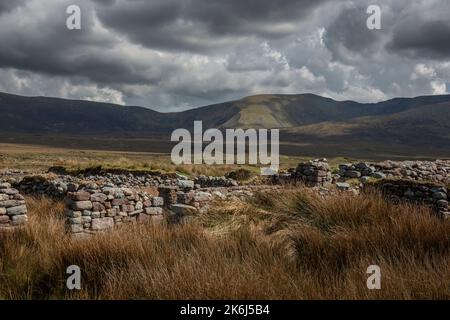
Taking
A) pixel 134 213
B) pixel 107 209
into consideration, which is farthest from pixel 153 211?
pixel 107 209

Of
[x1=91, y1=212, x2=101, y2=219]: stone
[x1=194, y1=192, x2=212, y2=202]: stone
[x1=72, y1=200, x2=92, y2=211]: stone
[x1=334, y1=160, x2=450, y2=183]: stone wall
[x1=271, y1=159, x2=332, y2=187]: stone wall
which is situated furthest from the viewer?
[x1=334, y1=160, x2=450, y2=183]: stone wall

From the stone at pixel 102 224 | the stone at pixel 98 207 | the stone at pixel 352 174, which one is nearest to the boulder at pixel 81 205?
the stone at pixel 98 207

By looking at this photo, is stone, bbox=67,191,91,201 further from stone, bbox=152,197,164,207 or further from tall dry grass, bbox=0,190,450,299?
stone, bbox=152,197,164,207

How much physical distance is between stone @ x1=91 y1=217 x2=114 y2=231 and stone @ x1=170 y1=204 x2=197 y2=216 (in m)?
1.51

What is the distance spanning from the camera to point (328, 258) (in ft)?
19.0

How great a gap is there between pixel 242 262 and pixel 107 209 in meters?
5.61

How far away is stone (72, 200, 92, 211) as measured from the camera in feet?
31.2

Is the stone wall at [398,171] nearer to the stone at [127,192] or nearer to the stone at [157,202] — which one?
the stone at [157,202]

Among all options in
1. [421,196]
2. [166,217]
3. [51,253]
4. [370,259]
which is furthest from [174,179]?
[370,259]

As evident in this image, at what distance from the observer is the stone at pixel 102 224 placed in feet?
32.0

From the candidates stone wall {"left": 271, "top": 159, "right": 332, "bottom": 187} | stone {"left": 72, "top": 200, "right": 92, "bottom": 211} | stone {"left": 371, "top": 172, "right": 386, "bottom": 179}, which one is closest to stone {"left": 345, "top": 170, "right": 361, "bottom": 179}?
stone {"left": 371, "top": 172, "right": 386, "bottom": 179}
